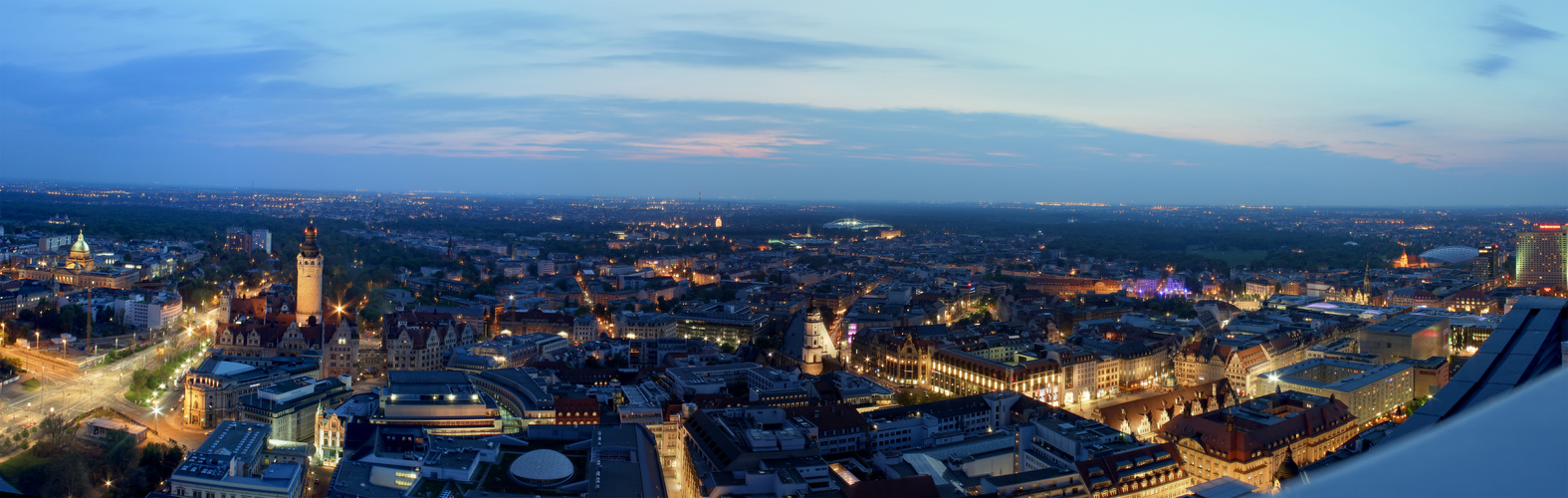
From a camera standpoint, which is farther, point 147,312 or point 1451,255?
point 1451,255

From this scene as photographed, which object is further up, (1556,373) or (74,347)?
(1556,373)

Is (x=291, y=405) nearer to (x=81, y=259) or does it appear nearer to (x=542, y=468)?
(x=542, y=468)

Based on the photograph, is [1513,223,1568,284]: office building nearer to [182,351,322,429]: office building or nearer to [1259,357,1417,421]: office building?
[1259,357,1417,421]: office building

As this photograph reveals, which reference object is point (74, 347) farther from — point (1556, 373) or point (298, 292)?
point (1556, 373)

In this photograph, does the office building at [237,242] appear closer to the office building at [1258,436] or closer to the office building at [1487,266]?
the office building at [1258,436]

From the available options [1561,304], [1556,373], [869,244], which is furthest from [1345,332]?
[869,244]

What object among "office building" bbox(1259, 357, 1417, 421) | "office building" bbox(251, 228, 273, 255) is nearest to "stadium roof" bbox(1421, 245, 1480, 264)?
"office building" bbox(1259, 357, 1417, 421)

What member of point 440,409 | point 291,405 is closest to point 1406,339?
point 440,409
